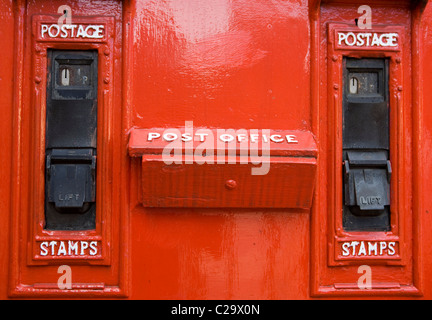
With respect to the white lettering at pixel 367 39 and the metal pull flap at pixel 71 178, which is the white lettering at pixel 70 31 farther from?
the white lettering at pixel 367 39

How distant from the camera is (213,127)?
7.49 feet

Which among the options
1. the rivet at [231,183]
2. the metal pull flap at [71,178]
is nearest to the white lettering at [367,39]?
the rivet at [231,183]

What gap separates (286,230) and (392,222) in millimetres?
648

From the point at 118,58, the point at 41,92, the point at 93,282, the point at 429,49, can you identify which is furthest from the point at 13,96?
the point at 429,49

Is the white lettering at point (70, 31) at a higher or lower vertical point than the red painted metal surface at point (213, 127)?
higher

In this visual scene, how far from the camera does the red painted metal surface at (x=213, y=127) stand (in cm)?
222

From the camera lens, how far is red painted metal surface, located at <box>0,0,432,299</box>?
222 cm

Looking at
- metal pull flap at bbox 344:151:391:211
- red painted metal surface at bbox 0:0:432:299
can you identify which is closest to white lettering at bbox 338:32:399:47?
red painted metal surface at bbox 0:0:432:299

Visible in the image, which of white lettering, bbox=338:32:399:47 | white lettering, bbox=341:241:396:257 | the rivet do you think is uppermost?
white lettering, bbox=338:32:399:47

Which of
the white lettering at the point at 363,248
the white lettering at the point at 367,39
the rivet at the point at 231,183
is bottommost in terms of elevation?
the white lettering at the point at 363,248

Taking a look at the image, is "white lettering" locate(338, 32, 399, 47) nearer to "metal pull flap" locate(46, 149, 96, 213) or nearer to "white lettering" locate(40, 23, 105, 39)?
"white lettering" locate(40, 23, 105, 39)

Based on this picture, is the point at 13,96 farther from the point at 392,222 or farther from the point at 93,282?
the point at 392,222

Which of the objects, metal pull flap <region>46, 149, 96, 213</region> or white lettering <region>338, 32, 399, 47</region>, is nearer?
metal pull flap <region>46, 149, 96, 213</region>

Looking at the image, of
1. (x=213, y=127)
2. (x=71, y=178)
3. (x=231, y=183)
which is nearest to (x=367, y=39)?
(x=213, y=127)
